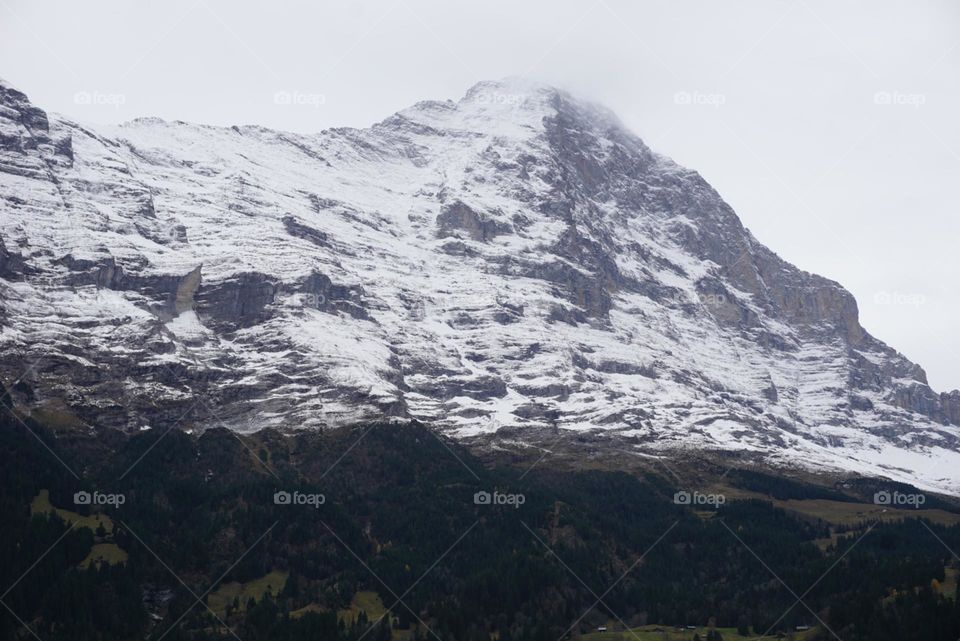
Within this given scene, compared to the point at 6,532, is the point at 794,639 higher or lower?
lower

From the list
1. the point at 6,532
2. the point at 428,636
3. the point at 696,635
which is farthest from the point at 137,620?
the point at 696,635

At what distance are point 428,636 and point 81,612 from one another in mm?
54389

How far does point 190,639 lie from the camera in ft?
619

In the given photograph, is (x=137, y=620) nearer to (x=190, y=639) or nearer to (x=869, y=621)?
(x=190, y=639)

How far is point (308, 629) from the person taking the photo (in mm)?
191625

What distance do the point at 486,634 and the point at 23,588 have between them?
7352 centimetres

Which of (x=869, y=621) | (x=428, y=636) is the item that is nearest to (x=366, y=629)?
(x=428, y=636)

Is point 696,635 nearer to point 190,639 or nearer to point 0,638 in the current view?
point 190,639

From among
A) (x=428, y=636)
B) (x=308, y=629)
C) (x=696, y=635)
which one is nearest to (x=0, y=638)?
(x=308, y=629)

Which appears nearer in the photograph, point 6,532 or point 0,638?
point 0,638

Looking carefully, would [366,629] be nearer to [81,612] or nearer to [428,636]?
[428,636]

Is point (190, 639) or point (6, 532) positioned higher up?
point (6, 532)

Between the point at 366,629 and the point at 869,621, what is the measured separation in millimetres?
80031

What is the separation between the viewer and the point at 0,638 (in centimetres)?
18512
